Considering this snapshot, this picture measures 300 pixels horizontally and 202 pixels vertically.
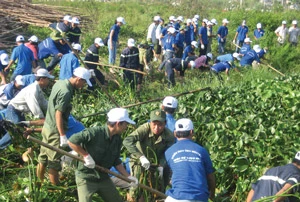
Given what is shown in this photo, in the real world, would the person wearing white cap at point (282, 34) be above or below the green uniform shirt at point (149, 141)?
below

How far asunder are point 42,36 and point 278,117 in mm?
9594

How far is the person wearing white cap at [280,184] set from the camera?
4609mm

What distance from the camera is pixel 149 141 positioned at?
6059 millimetres

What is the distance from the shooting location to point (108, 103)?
8.93m

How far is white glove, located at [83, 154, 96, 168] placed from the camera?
4834 millimetres

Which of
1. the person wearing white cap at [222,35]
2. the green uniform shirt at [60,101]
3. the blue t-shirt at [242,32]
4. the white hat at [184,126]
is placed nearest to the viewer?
the white hat at [184,126]

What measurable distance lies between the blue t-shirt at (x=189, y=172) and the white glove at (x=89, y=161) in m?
0.85

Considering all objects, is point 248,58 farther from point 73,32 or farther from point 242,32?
point 73,32

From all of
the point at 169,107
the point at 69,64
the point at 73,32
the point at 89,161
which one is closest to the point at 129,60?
the point at 73,32

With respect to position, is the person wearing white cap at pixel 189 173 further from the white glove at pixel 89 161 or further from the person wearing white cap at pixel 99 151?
the white glove at pixel 89 161

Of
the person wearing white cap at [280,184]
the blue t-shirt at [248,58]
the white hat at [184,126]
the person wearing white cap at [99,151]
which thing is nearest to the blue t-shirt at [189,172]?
the white hat at [184,126]

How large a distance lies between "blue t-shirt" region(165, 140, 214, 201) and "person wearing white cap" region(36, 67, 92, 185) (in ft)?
5.91

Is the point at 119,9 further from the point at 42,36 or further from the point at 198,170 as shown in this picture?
the point at 198,170

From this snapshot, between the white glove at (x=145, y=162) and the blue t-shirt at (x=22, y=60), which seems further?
the blue t-shirt at (x=22, y=60)
